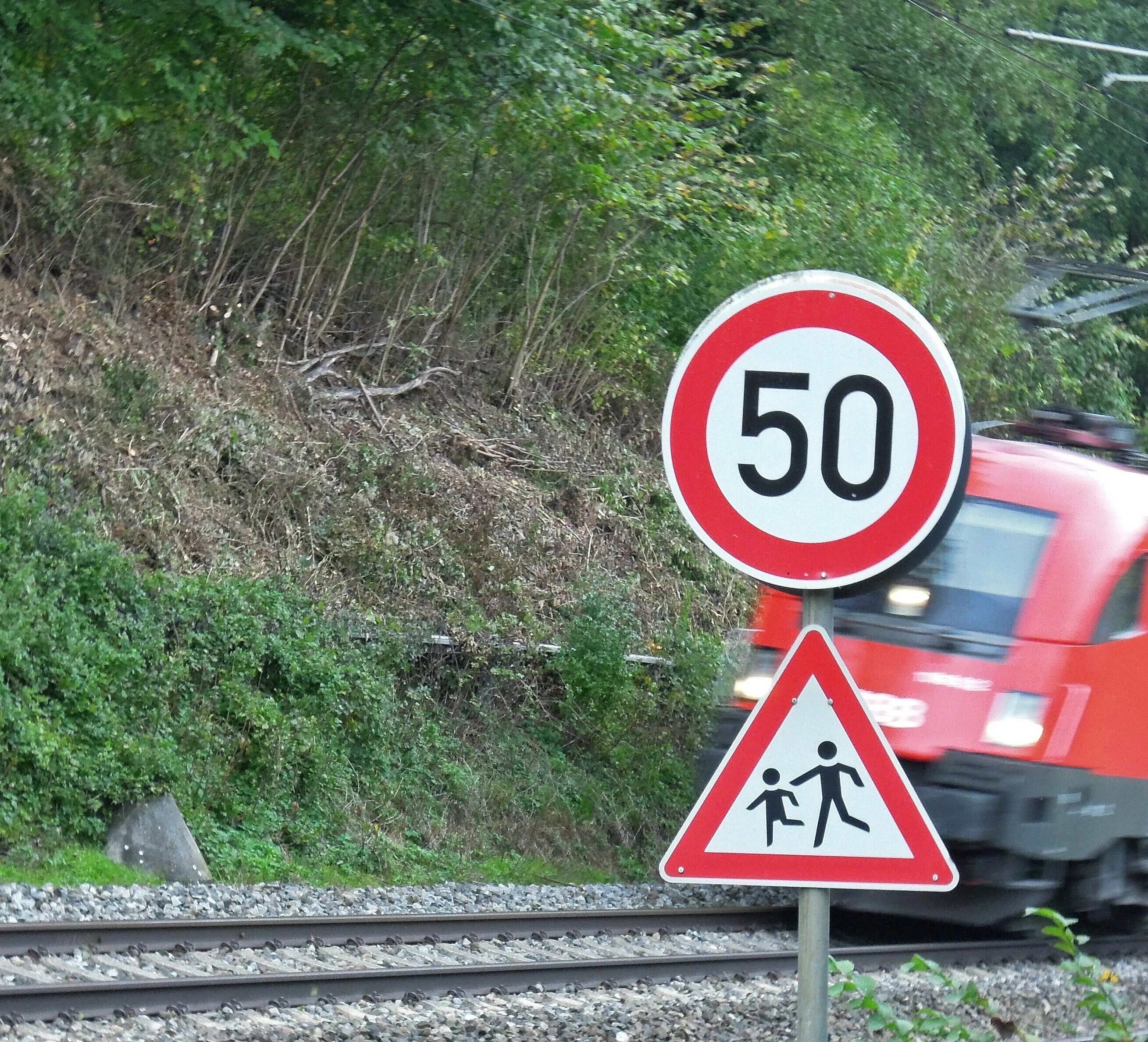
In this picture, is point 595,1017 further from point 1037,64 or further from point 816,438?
point 1037,64

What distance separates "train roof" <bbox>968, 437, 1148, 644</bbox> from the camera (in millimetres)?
8633

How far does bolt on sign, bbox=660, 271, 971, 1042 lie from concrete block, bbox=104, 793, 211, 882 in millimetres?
7187

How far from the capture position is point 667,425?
3256 mm

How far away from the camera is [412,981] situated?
281 inches

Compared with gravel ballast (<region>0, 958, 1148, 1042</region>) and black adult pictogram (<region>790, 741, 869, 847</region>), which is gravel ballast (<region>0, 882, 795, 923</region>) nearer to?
gravel ballast (<region>0, 958, 1148, 1042</region>)

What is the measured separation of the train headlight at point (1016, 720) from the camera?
821cm

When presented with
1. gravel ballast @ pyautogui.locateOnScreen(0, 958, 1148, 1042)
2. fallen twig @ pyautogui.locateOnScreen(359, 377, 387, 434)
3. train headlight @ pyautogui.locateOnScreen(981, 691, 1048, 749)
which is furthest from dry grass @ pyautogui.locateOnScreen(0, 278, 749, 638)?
gravel ballast @ pyautogui.locateOnScreen(0, 958, 1148, 1042)

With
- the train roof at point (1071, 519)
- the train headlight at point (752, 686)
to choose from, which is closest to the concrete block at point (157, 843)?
the train headlight at point (752, 686)

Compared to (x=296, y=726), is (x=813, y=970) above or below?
above

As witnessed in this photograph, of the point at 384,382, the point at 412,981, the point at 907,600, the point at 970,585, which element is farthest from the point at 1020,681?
the point at 384,382

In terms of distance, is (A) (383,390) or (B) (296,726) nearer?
(B) (296,726)

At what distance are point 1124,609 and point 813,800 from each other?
654 cm

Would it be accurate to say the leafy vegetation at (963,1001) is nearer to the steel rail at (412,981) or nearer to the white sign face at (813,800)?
the white sign face at (813,800)

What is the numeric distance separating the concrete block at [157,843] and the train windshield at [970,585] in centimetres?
457
